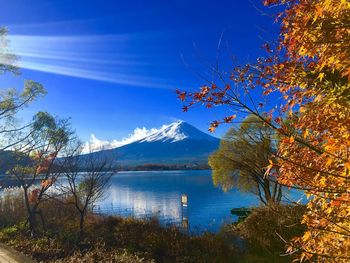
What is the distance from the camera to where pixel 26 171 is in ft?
75.4

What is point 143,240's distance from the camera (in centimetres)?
1753

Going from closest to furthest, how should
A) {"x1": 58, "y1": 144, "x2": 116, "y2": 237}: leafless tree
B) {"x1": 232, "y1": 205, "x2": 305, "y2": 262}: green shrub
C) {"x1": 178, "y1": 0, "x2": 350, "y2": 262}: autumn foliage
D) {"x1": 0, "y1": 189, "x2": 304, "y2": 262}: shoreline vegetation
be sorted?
{"x1": 178, "y1": 0, "x2": 350, "y2": 262}: autumn foliage → {"x1": 0, "y1": 189, "x2": 304, "y2": 262}: shoreline vegetation → {"x1": 232, "y1": 205, "x2": 305, "y2": 262}: green shrub → {"x1": 58, "y1": 144, "x2": 116, "y2": 237}: leafless tree

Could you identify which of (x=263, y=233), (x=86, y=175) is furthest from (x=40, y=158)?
(x=263, y=233)

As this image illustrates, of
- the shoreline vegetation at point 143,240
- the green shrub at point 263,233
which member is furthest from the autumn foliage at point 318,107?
the green shrub at point 263,233

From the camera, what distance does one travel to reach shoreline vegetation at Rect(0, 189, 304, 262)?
1446cm

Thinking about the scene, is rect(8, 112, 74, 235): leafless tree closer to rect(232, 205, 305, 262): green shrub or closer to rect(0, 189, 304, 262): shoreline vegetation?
rect(0, 189, 304, 262): shoreline vegetation

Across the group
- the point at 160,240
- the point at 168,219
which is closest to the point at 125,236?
the point at 160,240

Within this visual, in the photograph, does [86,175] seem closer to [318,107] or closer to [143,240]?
[143,240]

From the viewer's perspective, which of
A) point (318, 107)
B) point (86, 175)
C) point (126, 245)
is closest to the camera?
point (318, 107)

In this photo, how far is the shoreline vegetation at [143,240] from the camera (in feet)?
47.4

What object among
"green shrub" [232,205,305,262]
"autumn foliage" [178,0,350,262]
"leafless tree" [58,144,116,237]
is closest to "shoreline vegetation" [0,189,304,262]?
"green shrub" [232,205,305,262]

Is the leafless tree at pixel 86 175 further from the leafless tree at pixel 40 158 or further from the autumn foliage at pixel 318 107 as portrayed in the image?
the autumn foliage at pixel 318 107

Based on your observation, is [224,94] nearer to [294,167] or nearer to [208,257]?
[294,167]

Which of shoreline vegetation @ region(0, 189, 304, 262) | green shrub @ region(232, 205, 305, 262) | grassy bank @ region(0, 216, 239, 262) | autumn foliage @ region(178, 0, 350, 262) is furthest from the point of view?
green shrub @ region(232, 205, 305, 262)
